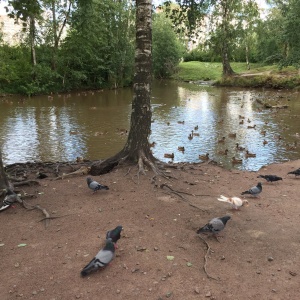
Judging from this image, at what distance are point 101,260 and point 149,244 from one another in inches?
38.0

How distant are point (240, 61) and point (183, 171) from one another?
2233 inches

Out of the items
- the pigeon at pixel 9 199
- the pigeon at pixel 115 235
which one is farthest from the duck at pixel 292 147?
the pigeon at pixel 9 199

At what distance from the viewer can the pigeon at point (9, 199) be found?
6.46 m

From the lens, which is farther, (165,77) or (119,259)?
(165,77)

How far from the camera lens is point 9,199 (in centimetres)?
654

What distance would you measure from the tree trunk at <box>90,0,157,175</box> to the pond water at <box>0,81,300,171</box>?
380 cm

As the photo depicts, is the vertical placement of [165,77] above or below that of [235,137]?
above

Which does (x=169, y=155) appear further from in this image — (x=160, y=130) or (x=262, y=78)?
(x=262, y=78)

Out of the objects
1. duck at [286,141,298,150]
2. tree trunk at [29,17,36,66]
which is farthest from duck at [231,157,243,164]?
tree trunk at [29,17,36,66]

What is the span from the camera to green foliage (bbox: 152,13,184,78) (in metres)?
51.0

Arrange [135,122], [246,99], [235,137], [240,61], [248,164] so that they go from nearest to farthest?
[135,122]
[248,164]
[235,137]
[246,99]
[240,61]

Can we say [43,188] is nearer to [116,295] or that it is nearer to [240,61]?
[116,295]

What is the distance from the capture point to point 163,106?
982 inches

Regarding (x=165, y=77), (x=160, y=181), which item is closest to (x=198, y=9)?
(x=160, y=181)
